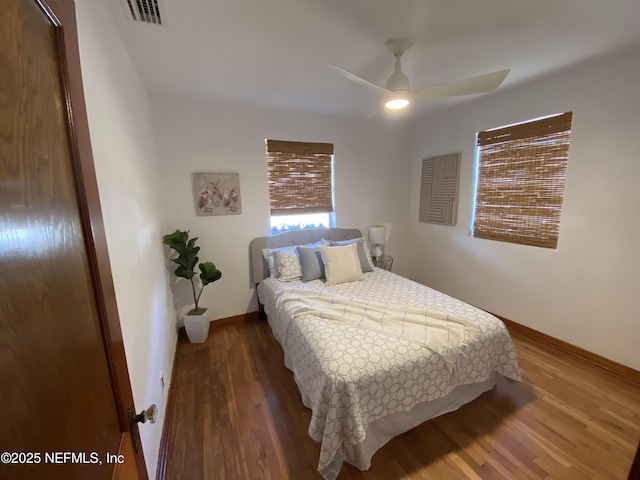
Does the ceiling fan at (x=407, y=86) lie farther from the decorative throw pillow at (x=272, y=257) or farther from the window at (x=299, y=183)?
the decorative throw pillow at (x=272, y=257)

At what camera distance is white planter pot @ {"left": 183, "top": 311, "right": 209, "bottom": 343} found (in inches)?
109

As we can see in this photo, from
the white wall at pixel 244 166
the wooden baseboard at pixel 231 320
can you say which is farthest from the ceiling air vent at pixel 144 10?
the wooden baseboard at pixel 231 320

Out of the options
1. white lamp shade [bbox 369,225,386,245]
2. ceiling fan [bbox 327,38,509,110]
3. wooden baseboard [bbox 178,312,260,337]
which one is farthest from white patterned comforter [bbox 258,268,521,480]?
ceiling fan [bbox 327,38,509,110]

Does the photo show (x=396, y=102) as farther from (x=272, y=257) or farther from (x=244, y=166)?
(x=272, y=257)

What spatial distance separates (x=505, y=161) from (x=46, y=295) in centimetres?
353

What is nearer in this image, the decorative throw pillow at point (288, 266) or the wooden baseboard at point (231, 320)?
the decorative throw pillow at point (288, 266)

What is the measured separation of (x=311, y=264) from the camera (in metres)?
2.86

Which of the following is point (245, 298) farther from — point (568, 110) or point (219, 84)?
point (568, 110)

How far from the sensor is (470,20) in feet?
5.19

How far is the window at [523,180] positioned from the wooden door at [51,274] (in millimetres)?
3305

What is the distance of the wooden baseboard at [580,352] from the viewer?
85.1 inches

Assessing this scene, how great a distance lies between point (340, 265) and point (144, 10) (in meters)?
2.32

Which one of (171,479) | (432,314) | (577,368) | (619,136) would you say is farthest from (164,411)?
(619,136)

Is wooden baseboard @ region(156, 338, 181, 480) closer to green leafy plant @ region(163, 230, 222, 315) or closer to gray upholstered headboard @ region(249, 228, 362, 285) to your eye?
green leafy plant @ region(163, 230, 222, 315)
